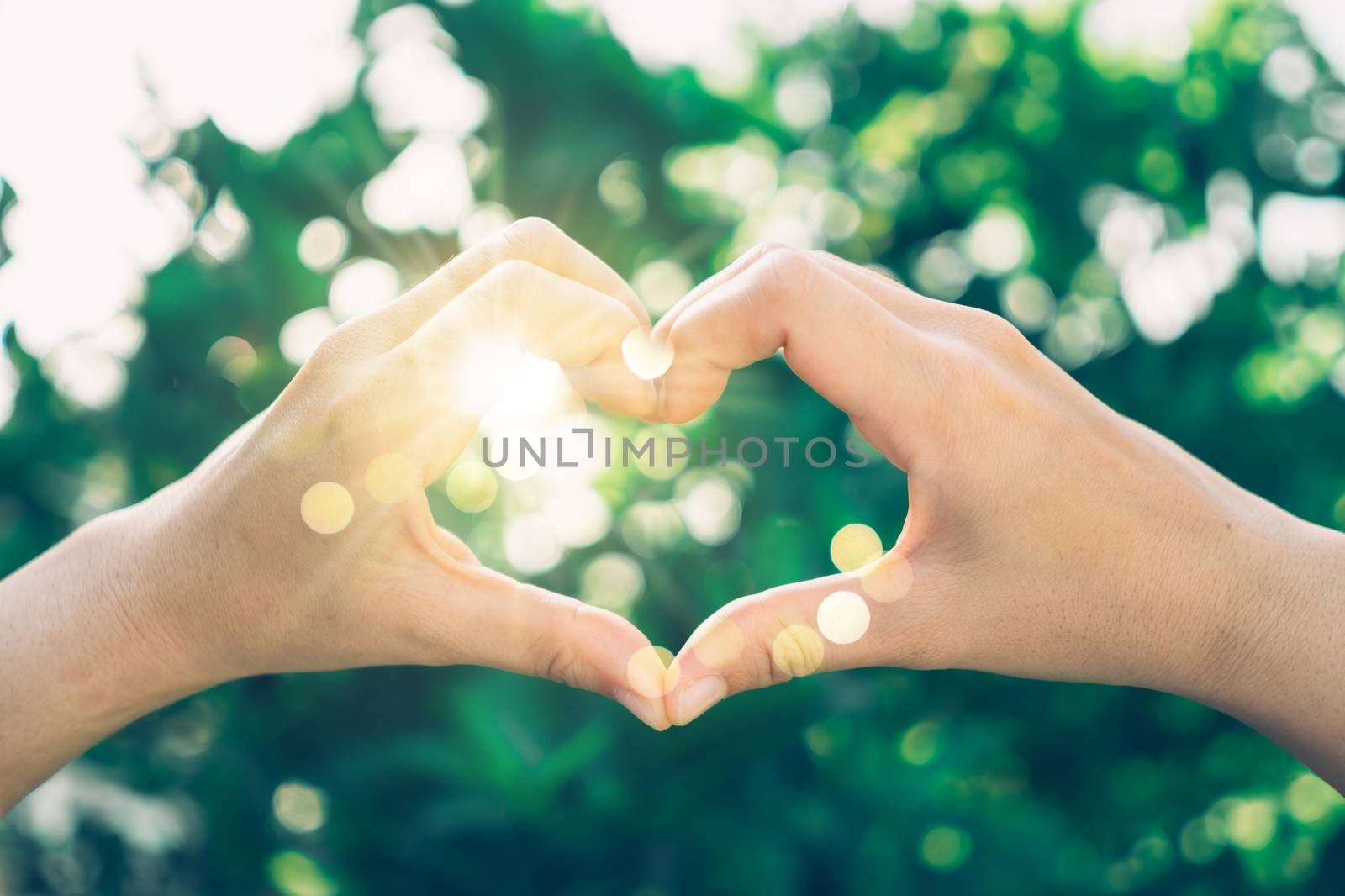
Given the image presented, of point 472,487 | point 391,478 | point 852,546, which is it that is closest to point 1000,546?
point 852,546

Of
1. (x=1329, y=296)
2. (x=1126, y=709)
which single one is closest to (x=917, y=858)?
(x=1126, y=709)

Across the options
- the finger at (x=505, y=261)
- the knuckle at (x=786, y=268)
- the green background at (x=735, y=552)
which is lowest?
the green background at (x=735, y=552)

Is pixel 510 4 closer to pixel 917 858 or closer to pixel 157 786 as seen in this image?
pixel 157 786

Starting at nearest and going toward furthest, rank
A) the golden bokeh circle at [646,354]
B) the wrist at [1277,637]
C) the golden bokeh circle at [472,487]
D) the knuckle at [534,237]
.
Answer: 1. the wrist at [1277,637]
2. the golden bokeh circle at [646,354]
3. the knuckle at [534,237]
4. the golden bokeh circle at [472,487]

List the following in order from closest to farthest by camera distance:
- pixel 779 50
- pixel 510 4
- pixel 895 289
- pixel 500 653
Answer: pixel 500 653, pixel 895 289, pixel 510 4, pixel 779 50

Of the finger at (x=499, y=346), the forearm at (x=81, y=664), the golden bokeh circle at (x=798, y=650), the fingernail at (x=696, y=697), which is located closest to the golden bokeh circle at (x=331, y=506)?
the finger at (x=499, y=346)

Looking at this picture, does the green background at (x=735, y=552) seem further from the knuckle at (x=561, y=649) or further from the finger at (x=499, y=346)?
the knuckle at (x=561, y=649)
